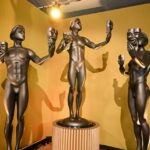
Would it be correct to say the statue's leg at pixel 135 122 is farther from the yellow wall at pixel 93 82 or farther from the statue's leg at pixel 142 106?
the yellow wall at pixel 93 82

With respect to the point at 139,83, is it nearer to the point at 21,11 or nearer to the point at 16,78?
the point at 16,78

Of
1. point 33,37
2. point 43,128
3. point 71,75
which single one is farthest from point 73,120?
point 33,37

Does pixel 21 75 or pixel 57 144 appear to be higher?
pixel 21 75

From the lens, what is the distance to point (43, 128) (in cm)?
303

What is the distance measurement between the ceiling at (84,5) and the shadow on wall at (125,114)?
0.97 metres

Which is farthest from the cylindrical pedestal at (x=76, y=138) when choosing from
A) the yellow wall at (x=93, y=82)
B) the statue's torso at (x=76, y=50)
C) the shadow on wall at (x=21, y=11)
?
the shadow on wall at (x=21, y=11)

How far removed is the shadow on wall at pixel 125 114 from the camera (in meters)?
2.61

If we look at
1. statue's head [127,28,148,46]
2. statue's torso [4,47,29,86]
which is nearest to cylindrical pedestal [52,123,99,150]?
statue's torso [4,47,29,86]

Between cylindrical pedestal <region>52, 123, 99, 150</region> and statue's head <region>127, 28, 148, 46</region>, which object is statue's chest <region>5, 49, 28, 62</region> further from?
statue's head <region>127, 28, 148, 46</region>

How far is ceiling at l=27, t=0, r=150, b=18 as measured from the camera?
276 cm

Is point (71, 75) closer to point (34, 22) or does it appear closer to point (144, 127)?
point (144, 127)

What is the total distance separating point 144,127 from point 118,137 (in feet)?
2.49

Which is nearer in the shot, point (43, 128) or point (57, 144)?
point (57, 144)

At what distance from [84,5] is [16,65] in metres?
1.44
